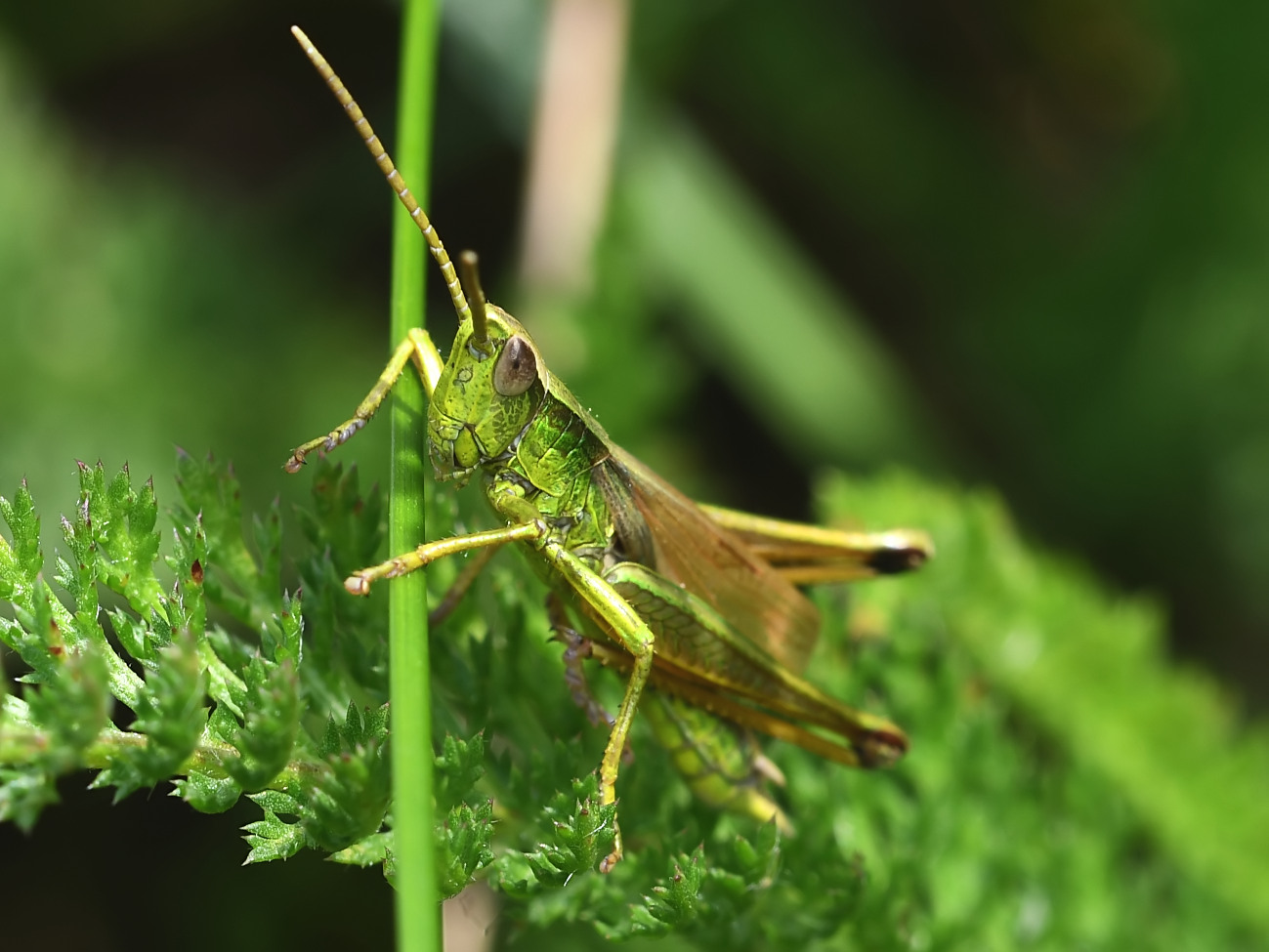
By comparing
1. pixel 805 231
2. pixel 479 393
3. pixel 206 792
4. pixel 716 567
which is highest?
pixel 805 231

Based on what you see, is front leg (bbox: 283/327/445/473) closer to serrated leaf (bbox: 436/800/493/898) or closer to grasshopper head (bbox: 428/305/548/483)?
grasshopper head (bbox: 428/305/548/483)

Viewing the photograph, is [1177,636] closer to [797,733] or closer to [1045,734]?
[1045,734]

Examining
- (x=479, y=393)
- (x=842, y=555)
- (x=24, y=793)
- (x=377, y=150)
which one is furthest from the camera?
(x=842, y=555)

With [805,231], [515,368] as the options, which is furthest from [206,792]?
[805,231]

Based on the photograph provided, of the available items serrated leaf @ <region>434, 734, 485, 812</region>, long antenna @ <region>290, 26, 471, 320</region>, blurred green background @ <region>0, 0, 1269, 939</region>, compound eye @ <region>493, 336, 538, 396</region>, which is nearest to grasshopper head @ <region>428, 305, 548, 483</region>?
compound eye @ <region>493, 336, 538, 396</region>

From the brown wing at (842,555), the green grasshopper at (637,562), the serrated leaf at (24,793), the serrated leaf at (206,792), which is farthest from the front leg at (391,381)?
the brown wing at (842,555)

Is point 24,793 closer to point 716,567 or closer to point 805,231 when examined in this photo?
point 716,567

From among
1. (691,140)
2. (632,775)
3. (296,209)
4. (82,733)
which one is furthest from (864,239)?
(82,733)
